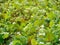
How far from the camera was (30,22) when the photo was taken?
10.9 ft

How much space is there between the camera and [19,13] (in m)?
3.69

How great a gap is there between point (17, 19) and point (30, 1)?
68 cm

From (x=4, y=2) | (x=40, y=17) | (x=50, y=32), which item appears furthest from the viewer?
(x=4, y=2)

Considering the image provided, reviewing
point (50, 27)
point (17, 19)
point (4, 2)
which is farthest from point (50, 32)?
point (4, 2)

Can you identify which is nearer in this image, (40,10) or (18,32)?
(18,32)

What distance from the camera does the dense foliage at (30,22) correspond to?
2.89 metres

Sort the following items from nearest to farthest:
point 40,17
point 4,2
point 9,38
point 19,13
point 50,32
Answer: point 50,32, point 9,38, point 40,17, point 19,13, point 4,2

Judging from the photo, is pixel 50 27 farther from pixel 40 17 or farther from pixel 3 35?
pixel 3 35

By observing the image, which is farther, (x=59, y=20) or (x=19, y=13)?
(x=19, y=13)

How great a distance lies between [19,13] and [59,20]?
69cm

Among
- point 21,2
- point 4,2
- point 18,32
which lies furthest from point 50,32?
point 4,2

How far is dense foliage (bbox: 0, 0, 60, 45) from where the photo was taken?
9.50 feet

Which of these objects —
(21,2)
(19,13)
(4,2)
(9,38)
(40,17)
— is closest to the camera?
(9,38)

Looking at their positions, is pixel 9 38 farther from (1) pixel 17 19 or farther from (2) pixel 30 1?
(2) pixel 30 1
